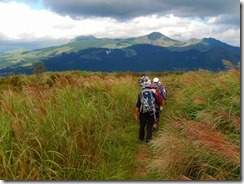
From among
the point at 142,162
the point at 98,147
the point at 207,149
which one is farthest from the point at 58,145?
the point at 207,149

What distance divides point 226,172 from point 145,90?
4.34m

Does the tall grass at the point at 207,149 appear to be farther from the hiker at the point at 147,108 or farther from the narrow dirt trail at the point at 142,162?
the hiker at the point at 147,108

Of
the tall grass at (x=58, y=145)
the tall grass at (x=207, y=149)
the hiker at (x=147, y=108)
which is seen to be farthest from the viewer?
the hiker at (x=147, y=108)

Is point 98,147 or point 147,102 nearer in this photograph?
point 98,147

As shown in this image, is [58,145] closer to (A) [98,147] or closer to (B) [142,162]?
(A) [98,147]

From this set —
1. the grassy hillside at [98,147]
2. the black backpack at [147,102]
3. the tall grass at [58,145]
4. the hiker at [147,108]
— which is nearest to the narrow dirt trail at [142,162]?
the grassy hillside at [98,147]

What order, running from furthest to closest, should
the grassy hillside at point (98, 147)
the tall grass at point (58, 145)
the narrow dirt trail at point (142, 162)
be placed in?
the narrow dirt trail at point (142, 162) → the tall grass at point (58, 145) → the grassy hillside at point (98, 147)

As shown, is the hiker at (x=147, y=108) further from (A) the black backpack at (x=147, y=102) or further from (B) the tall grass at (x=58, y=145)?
(B) the tall grass at (x=58, y=145)

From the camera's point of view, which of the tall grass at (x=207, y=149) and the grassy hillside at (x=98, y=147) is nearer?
the tall grass at (x=207, y=149)

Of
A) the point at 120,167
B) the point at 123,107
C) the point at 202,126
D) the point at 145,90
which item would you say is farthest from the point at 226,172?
the point at 123,107

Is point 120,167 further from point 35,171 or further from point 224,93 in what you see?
point 224,93

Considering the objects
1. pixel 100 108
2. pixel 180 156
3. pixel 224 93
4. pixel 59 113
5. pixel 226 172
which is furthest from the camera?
pixel 100 108

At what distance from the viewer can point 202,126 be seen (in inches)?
238

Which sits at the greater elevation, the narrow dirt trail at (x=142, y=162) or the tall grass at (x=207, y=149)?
the tall grass at (x=207, y=149)
